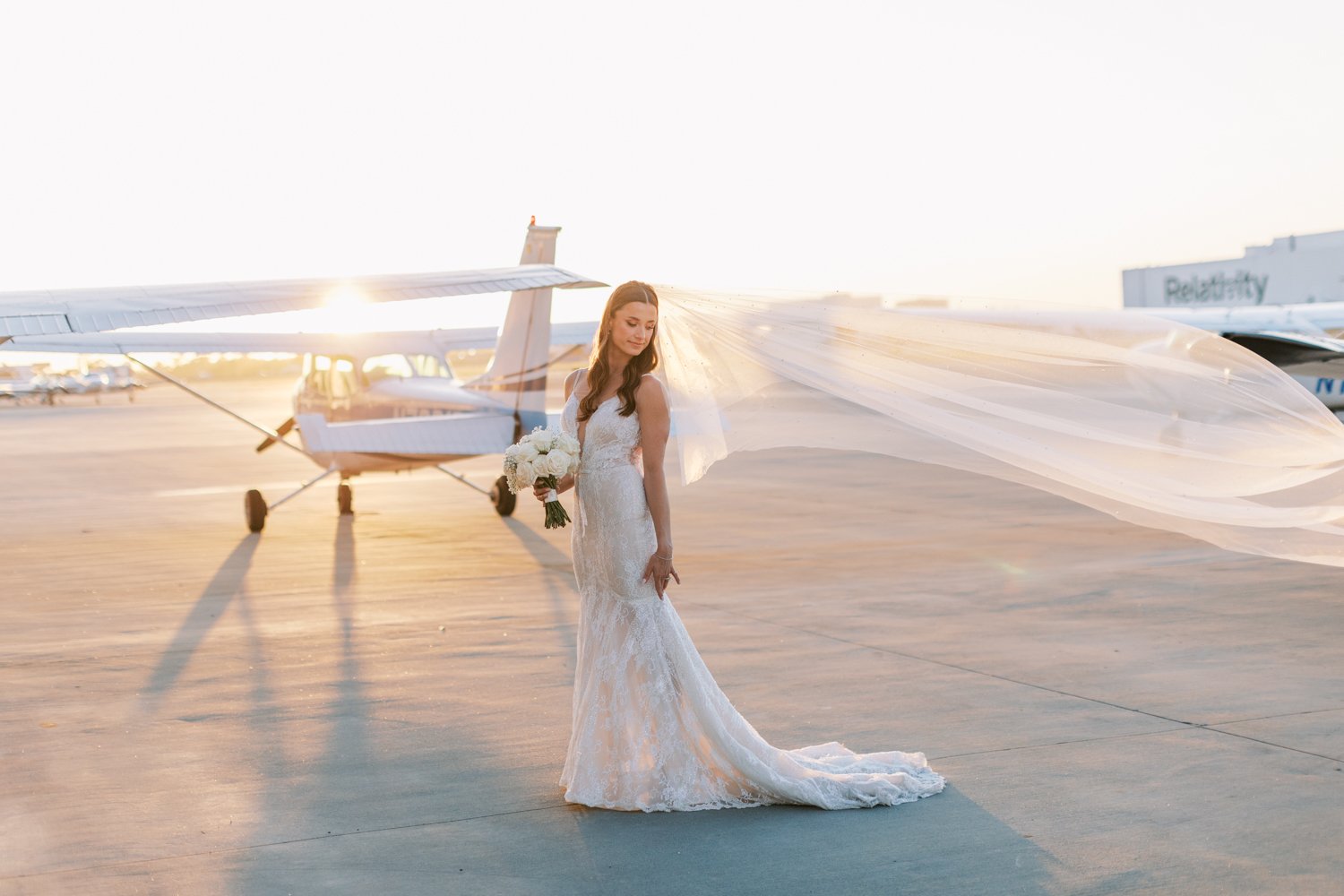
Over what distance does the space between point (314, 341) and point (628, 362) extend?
543 inches

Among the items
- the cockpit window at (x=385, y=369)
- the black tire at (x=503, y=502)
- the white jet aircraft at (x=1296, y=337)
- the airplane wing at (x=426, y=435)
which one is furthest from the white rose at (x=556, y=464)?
the cockpit window at (x=385, y=369)

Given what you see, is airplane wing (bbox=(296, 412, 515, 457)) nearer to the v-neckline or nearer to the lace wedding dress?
the v-neckline

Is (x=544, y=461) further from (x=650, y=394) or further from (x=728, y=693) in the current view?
(x=728, y=693)

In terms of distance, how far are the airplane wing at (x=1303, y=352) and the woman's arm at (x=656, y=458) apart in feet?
29.0

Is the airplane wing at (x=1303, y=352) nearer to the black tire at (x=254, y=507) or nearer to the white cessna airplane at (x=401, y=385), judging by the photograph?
the white cessna airplane at (x=401, y=385)

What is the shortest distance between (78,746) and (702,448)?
325cm

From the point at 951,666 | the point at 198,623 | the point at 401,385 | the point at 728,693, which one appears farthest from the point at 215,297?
the point at 401,385

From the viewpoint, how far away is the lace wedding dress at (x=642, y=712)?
5.54 meters

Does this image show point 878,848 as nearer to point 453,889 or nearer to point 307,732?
point 453,889

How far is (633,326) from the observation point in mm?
5578

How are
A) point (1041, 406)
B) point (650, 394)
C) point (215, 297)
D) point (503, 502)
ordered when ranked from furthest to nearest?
point (503, 502)
point (215, 297)
point (1041, 406)
point (650, 394)

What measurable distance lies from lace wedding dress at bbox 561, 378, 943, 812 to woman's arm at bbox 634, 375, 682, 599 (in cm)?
6

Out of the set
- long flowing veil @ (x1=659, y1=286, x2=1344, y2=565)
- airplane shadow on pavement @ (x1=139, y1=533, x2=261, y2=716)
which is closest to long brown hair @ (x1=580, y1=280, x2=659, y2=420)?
long flowing veil @ (x1=659, y1=286, x2=1344, y2=565)

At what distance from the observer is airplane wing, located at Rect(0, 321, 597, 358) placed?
18312 mm
